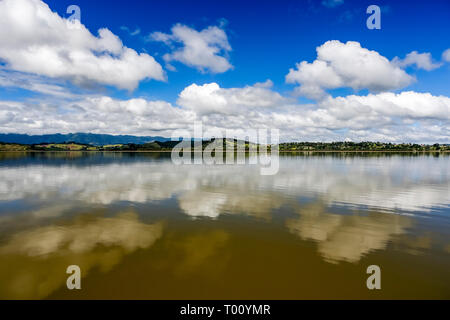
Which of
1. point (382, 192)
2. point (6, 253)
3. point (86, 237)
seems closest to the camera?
point (6, 253)

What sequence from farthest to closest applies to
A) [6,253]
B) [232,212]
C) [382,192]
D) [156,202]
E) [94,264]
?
[382,192], [156,202], [232,212], [6,253], [94,264]

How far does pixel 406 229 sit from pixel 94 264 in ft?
73.5

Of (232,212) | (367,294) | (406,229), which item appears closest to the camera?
(367,294)

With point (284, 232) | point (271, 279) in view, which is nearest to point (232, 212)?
point (284, 232)

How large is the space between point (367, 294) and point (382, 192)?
28544 millimetres

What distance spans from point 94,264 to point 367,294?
542 inches

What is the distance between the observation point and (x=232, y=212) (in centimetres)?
2327

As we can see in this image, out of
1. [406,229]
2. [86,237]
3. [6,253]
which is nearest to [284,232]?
[406,229]

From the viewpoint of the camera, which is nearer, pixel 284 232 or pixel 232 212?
pixel 284 232

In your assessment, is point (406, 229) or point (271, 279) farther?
point (406, 229)
